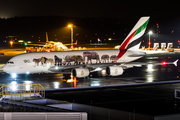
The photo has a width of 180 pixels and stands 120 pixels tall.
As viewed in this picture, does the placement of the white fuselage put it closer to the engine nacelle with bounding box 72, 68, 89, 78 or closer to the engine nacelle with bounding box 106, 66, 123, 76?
the engine nacelle with bounding box 72, 68, 89, 78

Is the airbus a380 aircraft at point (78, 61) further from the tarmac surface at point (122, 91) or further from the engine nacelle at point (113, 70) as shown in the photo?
the tarmac surface at point (122, 91)

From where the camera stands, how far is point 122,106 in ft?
76.1

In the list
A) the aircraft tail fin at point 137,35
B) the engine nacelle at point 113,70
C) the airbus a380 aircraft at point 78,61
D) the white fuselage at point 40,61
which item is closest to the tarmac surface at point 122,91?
the engine nacelle at point 113,70

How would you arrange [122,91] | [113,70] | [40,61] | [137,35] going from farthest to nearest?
[137,35]
[40,61]
[113,70]
[122,91]

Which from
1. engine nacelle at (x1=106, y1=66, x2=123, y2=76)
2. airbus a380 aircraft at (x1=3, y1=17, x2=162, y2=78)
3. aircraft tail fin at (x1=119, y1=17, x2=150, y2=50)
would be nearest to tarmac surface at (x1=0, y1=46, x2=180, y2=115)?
engine nacelle at (x1=106, y1=66, x2=123, y2=76)

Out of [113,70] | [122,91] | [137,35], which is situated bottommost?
[122,91]

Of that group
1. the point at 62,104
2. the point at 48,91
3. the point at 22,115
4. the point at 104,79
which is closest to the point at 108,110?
the point at 62,104

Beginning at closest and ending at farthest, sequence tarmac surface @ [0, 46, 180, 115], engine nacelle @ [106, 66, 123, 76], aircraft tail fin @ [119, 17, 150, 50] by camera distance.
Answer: tarmac surface @ [0, 46, 180, 115]
engine nacelle @ [106, 66, 123, 76]
aircraft tail fin @ [119, 17, 150, 50]

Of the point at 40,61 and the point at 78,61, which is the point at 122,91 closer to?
the point at 78,61

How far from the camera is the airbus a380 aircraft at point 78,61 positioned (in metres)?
39.2

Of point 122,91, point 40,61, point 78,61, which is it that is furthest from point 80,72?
point 122,91

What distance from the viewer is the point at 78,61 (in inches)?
1641

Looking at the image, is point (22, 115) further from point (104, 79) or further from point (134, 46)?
point (134, 46)

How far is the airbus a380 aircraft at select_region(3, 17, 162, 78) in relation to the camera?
39250mm
